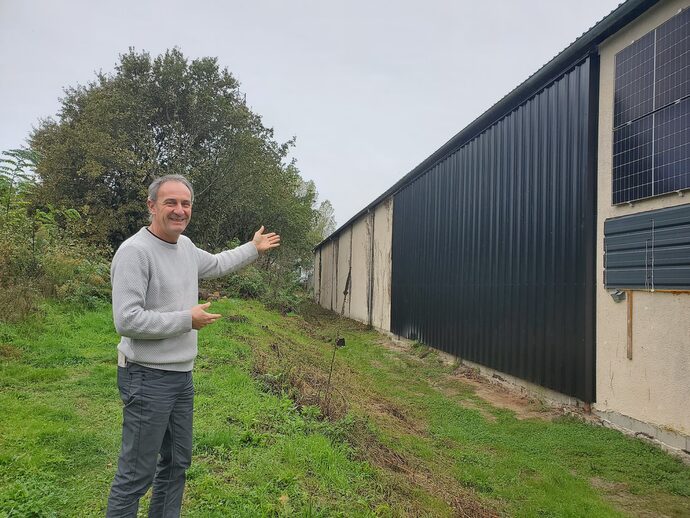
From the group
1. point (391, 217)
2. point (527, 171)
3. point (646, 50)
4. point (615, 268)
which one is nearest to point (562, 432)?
point (615, 268)

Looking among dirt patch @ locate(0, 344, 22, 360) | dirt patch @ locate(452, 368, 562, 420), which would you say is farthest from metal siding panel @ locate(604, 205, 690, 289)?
dirt patch @ locate(0, 344, 22, 360)

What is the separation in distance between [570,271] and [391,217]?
9168 millimetres

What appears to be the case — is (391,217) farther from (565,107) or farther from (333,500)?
(333,500)

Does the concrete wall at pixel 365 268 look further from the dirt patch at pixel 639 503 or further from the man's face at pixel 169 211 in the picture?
the man's face at pixel 169 211

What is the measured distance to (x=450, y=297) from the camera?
9.96 metres

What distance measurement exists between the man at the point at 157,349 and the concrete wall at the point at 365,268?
40.6ft

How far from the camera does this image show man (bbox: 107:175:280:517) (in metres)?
1.98

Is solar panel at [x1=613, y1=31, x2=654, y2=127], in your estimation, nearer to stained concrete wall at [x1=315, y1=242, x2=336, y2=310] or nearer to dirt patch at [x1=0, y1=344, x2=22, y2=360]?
dirt patch at [x1=0, y1=344, x2=22, y2=360]

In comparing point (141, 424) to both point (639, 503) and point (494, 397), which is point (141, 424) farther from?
point (494, 397)

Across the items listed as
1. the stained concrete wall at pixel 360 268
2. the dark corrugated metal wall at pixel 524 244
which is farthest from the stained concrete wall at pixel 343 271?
the dark corrugated metal wall at pixel 524 244

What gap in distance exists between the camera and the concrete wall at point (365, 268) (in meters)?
15.2

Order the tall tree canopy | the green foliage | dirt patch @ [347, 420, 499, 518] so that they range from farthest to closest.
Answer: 1. the tall tree canopy
2. the green foliage
3. dirt patch @ [347, 420, 499, 518]

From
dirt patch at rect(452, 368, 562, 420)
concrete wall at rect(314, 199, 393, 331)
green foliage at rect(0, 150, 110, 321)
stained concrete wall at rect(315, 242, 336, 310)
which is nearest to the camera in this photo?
dirt patch at rect(452, 368, 562, 420)

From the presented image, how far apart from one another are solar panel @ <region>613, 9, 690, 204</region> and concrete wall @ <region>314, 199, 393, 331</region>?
9.70 meters
